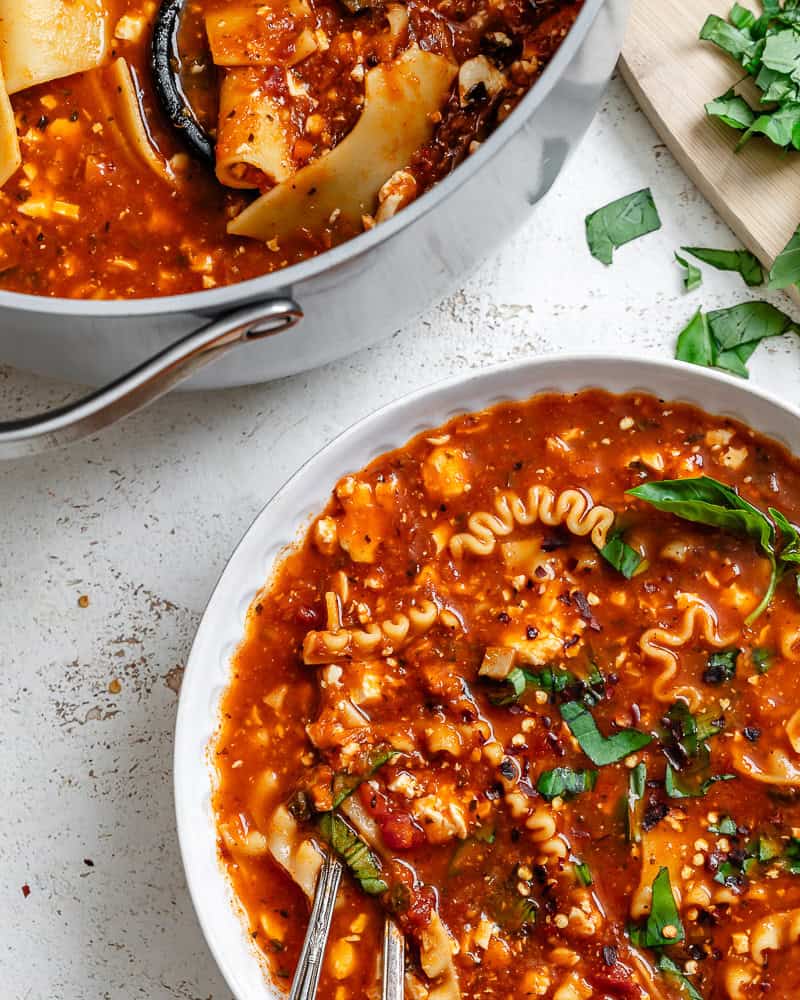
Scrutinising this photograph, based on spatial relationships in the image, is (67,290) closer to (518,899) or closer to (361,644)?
(361,644)

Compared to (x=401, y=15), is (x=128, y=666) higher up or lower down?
lower down

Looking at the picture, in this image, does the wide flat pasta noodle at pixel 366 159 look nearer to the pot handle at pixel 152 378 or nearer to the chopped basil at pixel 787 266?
the pot handle at pixel 152 378

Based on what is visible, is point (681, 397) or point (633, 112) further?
point (633, 112)

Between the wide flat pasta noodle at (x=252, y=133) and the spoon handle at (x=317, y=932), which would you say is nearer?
the wide flat pasta noodle at (x=252, y=133)

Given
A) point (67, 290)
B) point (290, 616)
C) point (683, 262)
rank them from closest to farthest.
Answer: point (67, 290)
point (290, 616)
point (683, 262)

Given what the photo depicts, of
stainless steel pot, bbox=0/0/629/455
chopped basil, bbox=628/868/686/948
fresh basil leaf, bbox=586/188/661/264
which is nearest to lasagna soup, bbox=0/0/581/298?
stainless steel pot, bbox=0/0/629/455

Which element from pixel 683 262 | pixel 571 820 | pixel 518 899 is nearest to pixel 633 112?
pixel 683 262

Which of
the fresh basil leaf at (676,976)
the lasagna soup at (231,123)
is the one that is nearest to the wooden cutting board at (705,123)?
the lasagna soup at (231,123)
